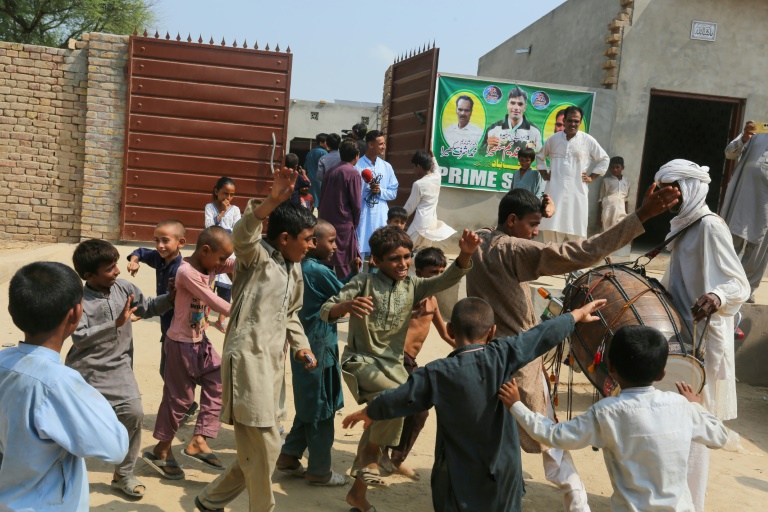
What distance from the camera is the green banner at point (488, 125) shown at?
10.7m

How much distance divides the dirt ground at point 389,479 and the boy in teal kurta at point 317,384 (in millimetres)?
117

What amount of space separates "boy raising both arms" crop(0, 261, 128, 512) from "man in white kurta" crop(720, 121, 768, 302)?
7104 mm

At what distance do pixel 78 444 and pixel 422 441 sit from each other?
3.65 m

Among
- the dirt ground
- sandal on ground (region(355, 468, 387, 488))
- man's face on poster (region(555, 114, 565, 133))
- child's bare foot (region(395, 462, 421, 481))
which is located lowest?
the dirt ground

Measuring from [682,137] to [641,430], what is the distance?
13391mm

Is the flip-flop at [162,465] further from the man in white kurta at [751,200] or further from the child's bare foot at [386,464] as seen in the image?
the man in white kurta at [751,200]

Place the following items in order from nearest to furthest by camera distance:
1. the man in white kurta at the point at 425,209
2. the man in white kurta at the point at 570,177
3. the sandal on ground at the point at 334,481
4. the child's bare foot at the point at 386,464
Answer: the sandal on ground at the point at 334,481 < the child's bare foot at the point at 386,464 < the man in white kurta at the point at 425,209 < the man in white kurta at the point at 570,177

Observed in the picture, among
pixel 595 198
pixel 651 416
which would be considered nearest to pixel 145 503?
pixel 651 416

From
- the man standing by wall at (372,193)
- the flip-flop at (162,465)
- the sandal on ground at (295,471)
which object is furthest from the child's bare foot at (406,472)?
the man standing by wall at (372,193)

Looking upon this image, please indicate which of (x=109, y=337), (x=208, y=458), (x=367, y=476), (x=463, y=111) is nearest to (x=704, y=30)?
(x=463, y=111)

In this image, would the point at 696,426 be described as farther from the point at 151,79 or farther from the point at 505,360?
the point at 151,79

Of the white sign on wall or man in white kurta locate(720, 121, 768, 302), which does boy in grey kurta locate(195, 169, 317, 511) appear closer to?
man in white kurta locate(720, 121, 768, 302)

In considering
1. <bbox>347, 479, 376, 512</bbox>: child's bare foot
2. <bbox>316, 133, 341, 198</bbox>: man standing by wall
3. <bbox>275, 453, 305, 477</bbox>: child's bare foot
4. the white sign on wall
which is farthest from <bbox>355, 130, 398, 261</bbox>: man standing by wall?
the white sign on wall

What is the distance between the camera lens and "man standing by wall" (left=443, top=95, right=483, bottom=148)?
1074cm
